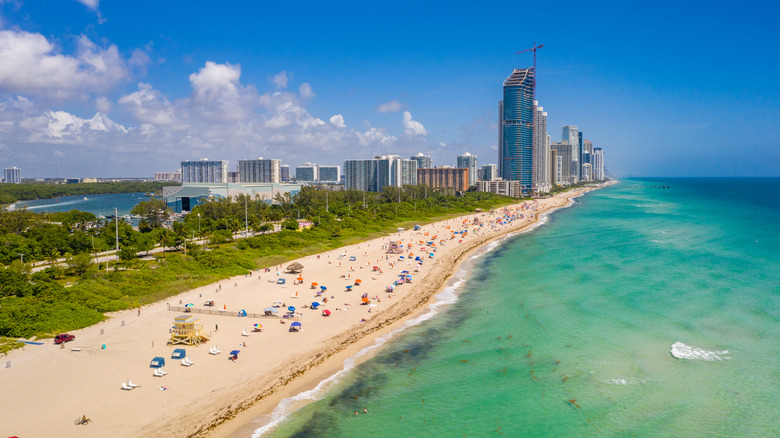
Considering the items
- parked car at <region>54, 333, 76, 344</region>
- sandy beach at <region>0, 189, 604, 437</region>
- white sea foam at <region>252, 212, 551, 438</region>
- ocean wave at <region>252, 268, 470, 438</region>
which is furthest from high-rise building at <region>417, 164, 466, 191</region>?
parked car at <region>54, 333, 76, 344</region>

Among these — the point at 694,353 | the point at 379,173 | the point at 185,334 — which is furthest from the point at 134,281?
the point at 379,173

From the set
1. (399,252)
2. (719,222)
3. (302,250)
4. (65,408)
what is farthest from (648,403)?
(719,222)

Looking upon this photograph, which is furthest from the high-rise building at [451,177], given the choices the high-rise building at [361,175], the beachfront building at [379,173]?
the high-rise building at [361,175]

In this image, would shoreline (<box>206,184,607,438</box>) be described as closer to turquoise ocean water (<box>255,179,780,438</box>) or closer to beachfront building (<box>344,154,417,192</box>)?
turquoise ocean water (<box>255,179,780,438</box>)

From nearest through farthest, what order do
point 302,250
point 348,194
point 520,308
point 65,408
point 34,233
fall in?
point 65,408 < point 520,308 < point 34,233 < point 302,250 < point 348,194

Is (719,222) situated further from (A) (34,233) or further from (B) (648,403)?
(A) (34,233)

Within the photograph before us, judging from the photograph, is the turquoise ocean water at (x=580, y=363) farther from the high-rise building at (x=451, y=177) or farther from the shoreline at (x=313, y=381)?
the high-rise building at (x=451, y=177)
